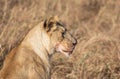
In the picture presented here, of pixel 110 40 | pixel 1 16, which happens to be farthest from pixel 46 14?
pixel 110 40

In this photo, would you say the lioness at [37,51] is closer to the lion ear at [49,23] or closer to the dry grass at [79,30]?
the lion ear at [49,23]

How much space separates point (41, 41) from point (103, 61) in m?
2.33

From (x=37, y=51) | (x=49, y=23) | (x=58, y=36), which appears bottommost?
(x=37, y=51)

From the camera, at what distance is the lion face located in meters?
8.20

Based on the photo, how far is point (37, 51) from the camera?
8.12m

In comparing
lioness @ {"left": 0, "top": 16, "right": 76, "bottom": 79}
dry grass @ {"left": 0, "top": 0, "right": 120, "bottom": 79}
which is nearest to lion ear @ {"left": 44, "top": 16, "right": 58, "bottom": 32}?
lioness @ {"left": 0, "top": 16, "right": 76, "bottom": 79}

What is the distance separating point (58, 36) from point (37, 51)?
35cm

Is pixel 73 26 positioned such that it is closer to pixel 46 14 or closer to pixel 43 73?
pixel 46 14

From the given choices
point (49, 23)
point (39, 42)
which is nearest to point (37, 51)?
point (39, 42)

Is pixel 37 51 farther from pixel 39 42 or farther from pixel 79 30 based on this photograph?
pixel 79 30

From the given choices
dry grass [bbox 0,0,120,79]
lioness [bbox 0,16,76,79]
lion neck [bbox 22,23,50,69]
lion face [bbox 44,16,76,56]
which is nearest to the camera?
lioness [bbox 0,16,76,79]

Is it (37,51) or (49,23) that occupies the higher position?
(49,23)

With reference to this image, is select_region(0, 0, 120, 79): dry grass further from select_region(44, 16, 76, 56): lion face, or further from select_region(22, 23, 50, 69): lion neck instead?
select_region(22, 23, 50, 69): lion neck

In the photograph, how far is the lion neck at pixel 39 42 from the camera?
26.5 feet
